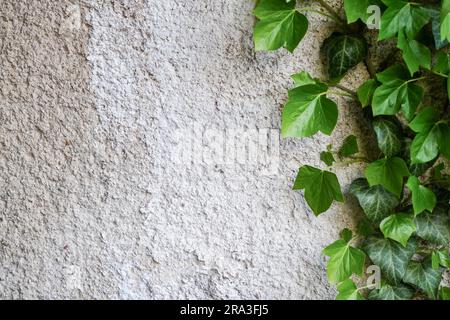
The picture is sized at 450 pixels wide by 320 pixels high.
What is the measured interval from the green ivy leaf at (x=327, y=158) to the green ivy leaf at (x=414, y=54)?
25 cm

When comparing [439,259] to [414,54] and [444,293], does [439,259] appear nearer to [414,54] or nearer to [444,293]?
[444,293]

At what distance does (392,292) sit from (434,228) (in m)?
0.18

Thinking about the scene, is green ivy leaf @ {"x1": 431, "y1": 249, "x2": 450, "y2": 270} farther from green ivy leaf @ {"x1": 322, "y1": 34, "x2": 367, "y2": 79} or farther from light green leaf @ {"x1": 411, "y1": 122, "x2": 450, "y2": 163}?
green ivy leaf @ {"x1": 322, "y1": 34, "x2": 367, "y2": 79}

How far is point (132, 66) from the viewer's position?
1064mm

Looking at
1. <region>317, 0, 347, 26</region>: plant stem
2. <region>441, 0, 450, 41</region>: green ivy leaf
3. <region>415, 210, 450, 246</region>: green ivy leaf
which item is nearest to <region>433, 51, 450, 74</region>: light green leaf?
<region>441, 0, 450, 41</region>: green ivy leaf

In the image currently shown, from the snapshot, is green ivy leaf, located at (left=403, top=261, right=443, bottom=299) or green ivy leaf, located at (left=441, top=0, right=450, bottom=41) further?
green ivy leaf, located at (left=403, top=261, right=443, bottom=299)

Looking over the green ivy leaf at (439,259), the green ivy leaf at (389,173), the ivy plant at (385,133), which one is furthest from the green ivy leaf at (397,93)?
the green ivy leaf at (439,259)

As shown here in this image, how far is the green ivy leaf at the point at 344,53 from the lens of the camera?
1.04 metres

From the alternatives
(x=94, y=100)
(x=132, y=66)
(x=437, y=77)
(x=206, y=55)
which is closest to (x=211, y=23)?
(x=206, y=55)

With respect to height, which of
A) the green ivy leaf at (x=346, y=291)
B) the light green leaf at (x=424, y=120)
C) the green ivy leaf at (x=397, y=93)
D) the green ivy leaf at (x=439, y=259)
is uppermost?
the green ivy leaf at (x=397, y=93)

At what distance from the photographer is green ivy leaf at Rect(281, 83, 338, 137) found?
3.30 feet

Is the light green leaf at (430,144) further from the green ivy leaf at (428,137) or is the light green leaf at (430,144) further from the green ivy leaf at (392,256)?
the green ivy leaf at (392,256)

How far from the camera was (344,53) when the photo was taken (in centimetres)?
104

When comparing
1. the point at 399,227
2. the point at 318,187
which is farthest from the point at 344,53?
the point at 399,227
